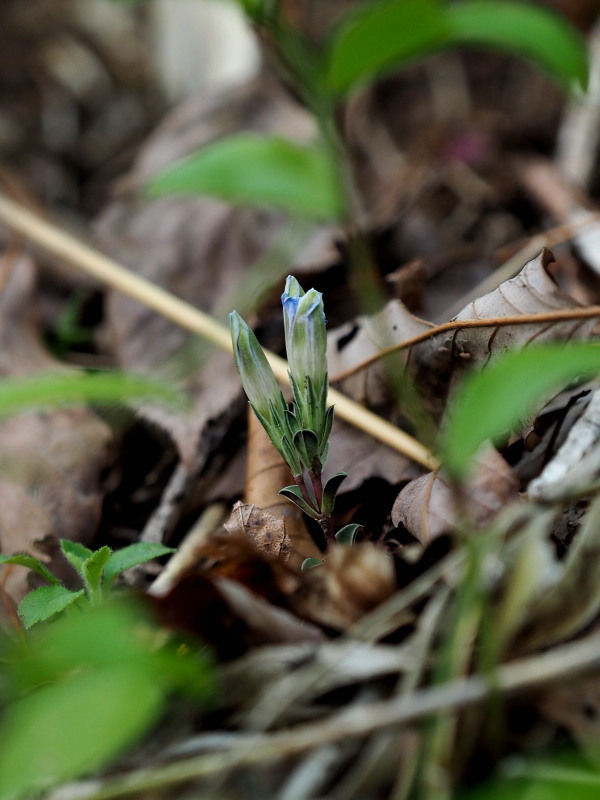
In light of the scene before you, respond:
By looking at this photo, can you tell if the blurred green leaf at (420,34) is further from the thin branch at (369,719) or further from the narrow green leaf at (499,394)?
the thin branch at (369,719)

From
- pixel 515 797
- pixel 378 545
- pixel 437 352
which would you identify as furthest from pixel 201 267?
pixel 515 797

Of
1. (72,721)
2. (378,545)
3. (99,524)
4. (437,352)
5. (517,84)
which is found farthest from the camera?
(517,84)

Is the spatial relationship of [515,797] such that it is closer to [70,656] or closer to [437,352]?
[70,656]

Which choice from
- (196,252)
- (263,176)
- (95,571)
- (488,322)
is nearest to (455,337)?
(488,322)

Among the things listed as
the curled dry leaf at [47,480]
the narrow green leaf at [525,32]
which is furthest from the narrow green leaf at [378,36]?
the curled dry leaf at [47,480]

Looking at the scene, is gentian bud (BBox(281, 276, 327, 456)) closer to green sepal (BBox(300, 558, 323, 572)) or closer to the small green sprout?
green sepal (BBox(300, 558, 323, 572))

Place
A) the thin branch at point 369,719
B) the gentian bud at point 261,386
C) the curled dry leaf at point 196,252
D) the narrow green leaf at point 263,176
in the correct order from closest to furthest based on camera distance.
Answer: the thin branch at point 369,719, the gentian bud at point 261,386, the narrow green leaf at point 263,176, the curled dry leaf at point 196,252
